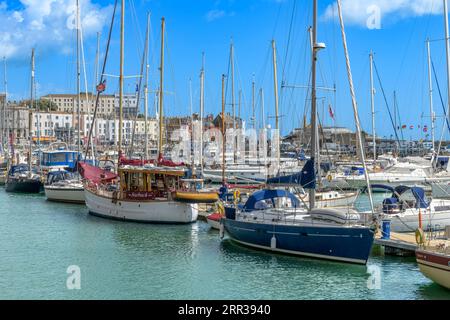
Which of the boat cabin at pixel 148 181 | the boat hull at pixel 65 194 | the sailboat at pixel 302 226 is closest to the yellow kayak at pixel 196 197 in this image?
the boat cabin at pixel 148 181

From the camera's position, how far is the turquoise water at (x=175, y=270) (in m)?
22.0

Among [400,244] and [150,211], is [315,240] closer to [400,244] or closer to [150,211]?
[400,244]

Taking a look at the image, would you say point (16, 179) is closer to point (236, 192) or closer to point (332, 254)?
point (236, 192)

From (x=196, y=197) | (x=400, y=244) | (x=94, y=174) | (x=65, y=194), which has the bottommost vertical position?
(x=400, y=244)

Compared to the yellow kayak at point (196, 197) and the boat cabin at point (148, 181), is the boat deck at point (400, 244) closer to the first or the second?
the yellow kayak at point (196, 197)

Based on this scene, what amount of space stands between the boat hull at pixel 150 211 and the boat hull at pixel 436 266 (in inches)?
727

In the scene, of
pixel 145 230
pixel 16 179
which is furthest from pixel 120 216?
pixel 16 179

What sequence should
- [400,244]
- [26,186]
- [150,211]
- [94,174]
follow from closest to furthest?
[400,244] < [150,211] < [94,174] < [26,186]

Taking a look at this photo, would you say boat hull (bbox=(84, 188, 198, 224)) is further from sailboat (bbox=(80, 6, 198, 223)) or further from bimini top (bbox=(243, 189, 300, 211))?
bimini top (bbox=(243, 189, 300, 211))

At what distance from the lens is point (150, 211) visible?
38.1 m

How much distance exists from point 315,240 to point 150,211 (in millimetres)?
14616

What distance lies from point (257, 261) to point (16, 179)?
Answer: 43329 mm

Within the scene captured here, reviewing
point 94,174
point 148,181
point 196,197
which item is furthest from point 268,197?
point 94,174
